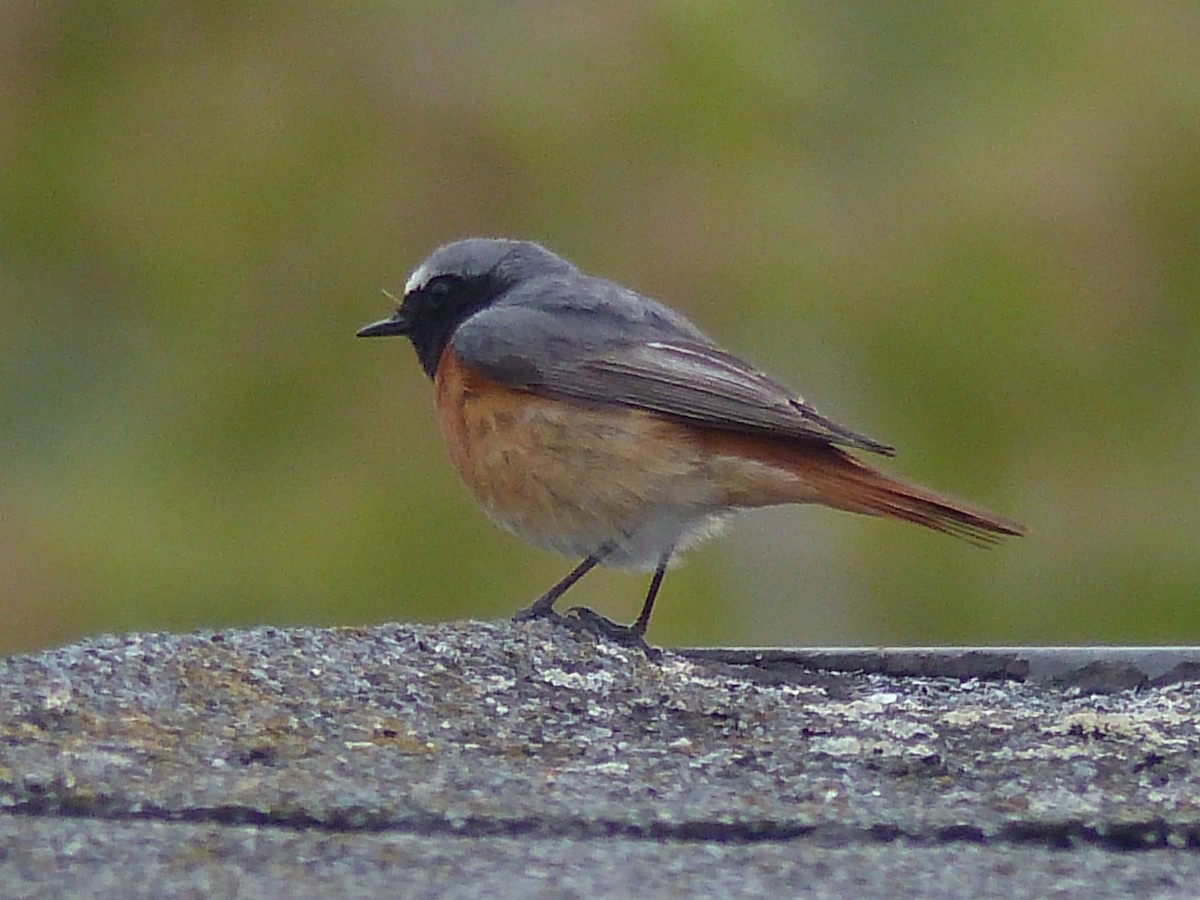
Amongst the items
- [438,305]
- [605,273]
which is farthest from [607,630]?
[605,273]

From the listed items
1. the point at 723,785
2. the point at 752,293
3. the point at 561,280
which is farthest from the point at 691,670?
the point at 752,293

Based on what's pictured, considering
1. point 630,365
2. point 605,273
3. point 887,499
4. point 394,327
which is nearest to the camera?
point 887,499

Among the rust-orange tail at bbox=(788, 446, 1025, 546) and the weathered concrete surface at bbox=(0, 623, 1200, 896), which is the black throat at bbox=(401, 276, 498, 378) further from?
the weathered concrete surface at bbox=(0, 623, 1200, 896)

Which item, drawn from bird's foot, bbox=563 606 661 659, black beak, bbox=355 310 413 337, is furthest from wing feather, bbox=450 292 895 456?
bird's foot, bbox=563 606 661 659

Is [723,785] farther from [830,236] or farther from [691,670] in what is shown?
[830,236]

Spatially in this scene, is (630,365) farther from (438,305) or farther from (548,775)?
(548,775)

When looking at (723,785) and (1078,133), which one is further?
(1078,133)

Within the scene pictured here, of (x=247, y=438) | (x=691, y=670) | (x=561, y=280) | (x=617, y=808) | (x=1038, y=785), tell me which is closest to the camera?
(x=617, y=808)
